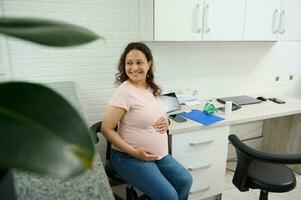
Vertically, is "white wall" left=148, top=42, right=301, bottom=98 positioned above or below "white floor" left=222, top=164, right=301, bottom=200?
above

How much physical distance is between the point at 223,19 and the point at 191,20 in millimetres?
318

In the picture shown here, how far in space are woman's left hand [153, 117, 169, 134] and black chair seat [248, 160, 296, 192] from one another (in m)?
0.61

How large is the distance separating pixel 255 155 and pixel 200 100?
128cm

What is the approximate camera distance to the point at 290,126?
2.79 m

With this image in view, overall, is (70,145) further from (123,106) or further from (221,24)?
(221,24)

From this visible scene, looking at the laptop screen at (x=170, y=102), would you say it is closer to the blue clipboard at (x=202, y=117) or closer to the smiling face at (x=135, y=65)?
the blue clipboard at (x=202, y=117)

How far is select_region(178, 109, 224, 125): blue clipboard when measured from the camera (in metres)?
2.00

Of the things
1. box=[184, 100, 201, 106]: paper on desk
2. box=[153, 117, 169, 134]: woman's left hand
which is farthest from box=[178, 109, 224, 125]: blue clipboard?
box=[153, 117, 169, 134]: woman's left hand

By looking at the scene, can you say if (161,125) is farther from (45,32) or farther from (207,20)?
(45,32)

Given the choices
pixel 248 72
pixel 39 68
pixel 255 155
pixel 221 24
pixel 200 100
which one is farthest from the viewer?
pixel 248 72

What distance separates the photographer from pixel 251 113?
225cm

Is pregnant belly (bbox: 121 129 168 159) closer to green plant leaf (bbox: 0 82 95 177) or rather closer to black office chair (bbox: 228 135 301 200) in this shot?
black office chair (bbox: 228 135 301 200)

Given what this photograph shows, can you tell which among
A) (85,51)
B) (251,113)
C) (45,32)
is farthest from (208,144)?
(45,32)

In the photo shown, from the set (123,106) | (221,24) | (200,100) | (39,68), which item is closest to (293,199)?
(200,100)
